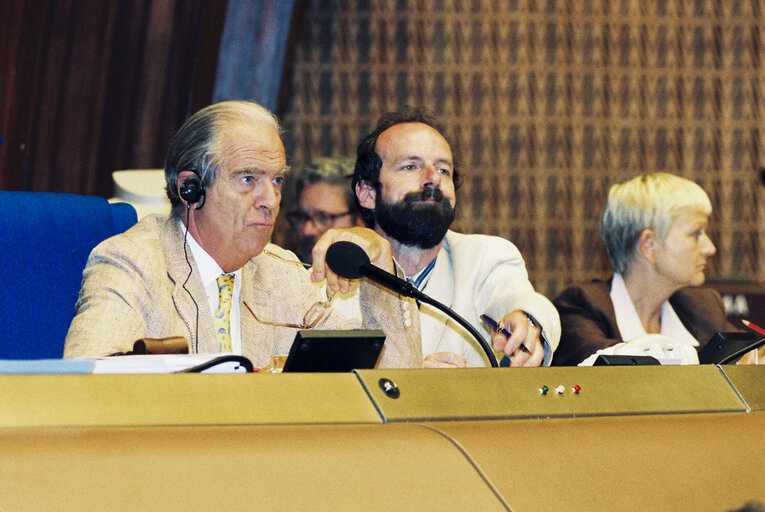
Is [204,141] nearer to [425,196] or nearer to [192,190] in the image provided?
[192,190]

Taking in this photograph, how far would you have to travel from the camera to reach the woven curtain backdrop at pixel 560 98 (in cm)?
392

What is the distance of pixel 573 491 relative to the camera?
73cm

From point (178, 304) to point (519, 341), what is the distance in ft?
1.90

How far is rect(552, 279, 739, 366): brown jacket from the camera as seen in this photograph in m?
2.17

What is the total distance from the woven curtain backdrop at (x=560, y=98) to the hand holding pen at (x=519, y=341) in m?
2.40

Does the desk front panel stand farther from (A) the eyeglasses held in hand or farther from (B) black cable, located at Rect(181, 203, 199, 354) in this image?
(A) the eyeglasses held in hand

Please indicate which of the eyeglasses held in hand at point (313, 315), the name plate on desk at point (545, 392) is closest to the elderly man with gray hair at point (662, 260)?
the eyeglasses held in hand at point (313, 315)

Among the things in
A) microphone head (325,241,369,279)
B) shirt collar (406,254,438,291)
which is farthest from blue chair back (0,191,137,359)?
shirt collar (406,254,438,291)

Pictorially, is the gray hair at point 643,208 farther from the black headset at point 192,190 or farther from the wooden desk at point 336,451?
the wooden desk at point 336,451

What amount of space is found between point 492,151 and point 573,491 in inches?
131

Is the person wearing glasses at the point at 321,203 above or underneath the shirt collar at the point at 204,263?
above

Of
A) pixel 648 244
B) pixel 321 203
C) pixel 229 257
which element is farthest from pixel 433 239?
pixel 321 203

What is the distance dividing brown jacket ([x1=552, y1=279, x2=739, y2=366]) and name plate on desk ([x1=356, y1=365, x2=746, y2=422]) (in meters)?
1.14

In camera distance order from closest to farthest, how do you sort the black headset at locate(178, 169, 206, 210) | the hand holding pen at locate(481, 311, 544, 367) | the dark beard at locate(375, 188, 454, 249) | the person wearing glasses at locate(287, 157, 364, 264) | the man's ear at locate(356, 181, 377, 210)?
1. the hand holding pen at locate(481, 311, 544, 367)
2. the black headset at locate(178, 169, 206, 210)
3. the dark beard at locate(375, 188, 454, 249)
4. the man's ear at locate(356, 181, 377, 210)
5. the person wearing glasses at locate(287, 157, 364, 264)
